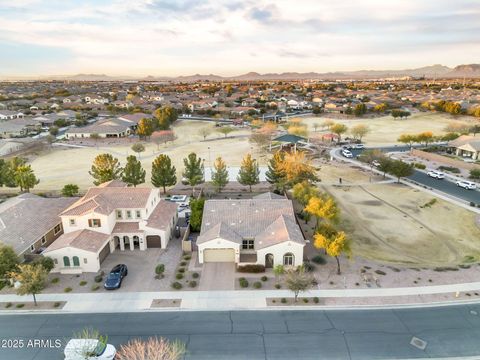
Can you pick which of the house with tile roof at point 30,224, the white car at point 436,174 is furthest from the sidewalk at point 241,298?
the white car at point 436,174

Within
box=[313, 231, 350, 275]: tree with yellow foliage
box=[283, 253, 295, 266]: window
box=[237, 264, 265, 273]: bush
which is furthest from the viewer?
box=[283, 253, 295, 266]: window

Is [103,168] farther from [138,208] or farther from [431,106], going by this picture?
[431,106]

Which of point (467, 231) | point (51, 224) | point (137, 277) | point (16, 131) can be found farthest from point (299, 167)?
point (16, 131)

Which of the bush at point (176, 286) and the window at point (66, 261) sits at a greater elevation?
the window at point (66, 261)

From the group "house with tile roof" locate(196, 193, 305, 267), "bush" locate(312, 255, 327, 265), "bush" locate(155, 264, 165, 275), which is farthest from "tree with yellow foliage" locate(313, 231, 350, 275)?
"bush" locate(155, 264, 165, 275)

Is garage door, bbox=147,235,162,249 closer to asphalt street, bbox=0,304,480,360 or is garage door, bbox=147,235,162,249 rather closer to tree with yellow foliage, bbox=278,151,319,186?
asphalt street, bbox=0,304,480,360

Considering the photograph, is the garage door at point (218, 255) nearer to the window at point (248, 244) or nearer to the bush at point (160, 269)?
Result: the window at point (248, 244)

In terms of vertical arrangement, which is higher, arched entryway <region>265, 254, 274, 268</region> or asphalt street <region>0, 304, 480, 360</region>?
arched entryway <region>265, 254, 274, 268</region>

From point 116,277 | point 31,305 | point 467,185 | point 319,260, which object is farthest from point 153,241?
point 467,185
